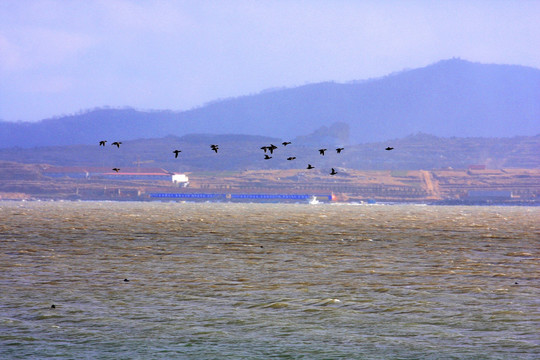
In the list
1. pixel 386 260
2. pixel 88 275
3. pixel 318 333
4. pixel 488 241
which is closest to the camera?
pixel 318 333

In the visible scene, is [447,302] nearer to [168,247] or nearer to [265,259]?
[265,259]

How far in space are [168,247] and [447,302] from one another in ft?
89.6

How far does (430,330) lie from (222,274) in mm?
14143

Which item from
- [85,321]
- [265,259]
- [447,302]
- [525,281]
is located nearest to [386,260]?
[265,259]

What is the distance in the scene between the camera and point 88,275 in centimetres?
3375

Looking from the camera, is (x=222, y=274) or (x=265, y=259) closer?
(x=222, y=274)

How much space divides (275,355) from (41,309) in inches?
365

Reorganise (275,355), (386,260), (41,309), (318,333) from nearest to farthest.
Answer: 1. (275,355)
2. (318,333)
3. (41,309)
4. (386,260)

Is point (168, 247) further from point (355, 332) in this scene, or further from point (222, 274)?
point (355, 332)

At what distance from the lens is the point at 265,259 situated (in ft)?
139

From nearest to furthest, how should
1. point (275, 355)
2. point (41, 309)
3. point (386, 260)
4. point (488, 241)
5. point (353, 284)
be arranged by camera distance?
point (275, 355)
point (41, 309)
point (353, 284)
point (386, 260)
point (488, 241)

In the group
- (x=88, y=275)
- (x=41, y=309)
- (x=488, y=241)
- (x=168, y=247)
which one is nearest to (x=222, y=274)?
(x=88, y=275)

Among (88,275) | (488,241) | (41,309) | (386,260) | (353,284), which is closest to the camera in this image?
(41,309)

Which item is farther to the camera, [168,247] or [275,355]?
[168,247]
